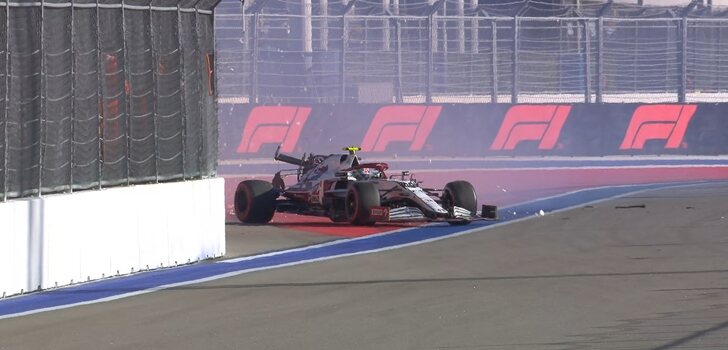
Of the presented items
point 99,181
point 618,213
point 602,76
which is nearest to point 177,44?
point 99,181

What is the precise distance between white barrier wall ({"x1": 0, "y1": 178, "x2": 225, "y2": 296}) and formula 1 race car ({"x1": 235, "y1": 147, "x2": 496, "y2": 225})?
4.53 meters

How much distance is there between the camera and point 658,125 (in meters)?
37.8

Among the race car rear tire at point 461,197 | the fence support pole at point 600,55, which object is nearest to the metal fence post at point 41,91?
the race car rear tire at point 461,197

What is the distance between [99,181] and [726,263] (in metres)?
6.28

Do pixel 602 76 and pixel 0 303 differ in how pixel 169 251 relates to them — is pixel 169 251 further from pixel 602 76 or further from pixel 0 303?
pixel 602 76

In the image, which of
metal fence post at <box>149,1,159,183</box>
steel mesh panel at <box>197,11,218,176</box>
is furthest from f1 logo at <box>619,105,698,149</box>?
metal fence post at <box>149,1,159,183</box>

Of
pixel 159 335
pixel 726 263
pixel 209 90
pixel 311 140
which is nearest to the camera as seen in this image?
pixel 159 335

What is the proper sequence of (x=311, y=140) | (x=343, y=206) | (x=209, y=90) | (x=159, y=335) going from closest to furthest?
(x=159, y=335) < (x=209, y=90) < (x=343, y=206) < (x=311, y=140)

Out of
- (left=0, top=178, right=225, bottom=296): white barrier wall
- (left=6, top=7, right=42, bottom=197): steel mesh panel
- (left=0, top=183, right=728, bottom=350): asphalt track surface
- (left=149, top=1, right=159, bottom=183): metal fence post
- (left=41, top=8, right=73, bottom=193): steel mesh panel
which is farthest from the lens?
(left=149, top=1, right=159, bottom=183): metal fence post

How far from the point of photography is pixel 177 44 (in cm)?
1606

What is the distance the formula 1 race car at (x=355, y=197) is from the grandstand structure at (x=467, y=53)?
12.7 metres

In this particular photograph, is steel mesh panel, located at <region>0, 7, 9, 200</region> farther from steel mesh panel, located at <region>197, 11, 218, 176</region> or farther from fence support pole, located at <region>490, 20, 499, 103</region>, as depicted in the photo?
fence support pole, located at <region>490, 20, 499, 103</region>

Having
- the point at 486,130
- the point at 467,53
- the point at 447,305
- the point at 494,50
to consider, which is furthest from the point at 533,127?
the point at 447,305

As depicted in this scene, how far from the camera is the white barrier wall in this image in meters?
13.1
